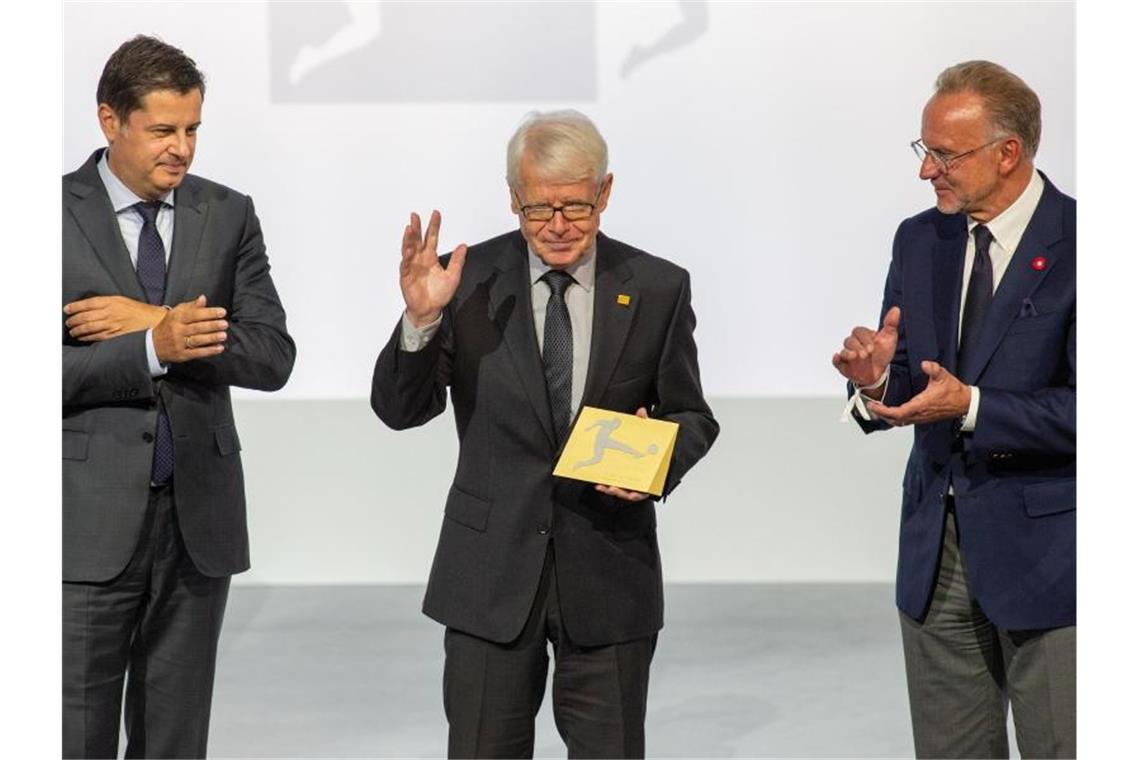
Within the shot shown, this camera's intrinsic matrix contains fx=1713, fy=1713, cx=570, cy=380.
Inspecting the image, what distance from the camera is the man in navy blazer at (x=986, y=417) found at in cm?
306

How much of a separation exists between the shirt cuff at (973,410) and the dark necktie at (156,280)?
1515 mm

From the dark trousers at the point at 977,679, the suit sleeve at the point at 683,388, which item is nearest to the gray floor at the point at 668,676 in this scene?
the dark trousers at the point at 977,679

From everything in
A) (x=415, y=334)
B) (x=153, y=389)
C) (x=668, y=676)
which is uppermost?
(x=415, y=334)

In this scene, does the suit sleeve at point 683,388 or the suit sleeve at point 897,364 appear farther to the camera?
the suit sleeve at point 897,364

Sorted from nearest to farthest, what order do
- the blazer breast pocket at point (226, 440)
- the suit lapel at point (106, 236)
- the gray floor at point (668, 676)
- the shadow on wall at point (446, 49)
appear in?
the suit lapel at point (106, 236) < the blazer breast pocket at point (226, 440) < the gray floor at point (668, 676) < the shadow on wall at point (446, 49)

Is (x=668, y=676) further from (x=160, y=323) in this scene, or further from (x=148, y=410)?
(x=160, y=323)

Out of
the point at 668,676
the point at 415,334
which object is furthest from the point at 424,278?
the point at 668,676

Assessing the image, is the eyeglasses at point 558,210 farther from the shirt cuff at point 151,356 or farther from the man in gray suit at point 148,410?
the shirt cuff at point 151,356

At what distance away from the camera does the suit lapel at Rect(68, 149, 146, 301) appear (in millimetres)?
3309

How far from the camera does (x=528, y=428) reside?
10.2 feet

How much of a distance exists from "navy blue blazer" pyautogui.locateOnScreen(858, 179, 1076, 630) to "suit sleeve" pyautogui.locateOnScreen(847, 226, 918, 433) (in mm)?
25

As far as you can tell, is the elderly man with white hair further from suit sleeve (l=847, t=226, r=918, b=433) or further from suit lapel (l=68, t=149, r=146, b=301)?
suit lapel (l=68, t=149, r=146, b=301)

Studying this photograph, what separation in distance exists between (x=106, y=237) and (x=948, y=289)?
161cm
